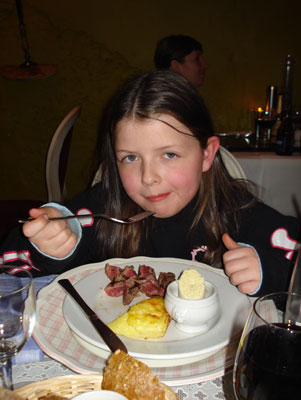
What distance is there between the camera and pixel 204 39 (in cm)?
489

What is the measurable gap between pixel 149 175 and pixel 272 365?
2.73 ft

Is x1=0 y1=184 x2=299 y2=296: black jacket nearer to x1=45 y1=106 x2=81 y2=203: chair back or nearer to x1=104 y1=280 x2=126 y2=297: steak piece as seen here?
x1=104 y1=280 x2=126 y2=297: steak piece

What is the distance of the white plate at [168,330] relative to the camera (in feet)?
2.34

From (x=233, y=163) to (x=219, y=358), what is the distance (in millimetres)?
1308

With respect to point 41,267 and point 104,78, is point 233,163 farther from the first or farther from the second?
point 104,78

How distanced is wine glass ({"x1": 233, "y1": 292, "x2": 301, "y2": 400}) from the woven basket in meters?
0.22

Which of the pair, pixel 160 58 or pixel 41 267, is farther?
pixel 160 58

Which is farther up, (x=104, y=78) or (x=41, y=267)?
(x=104, y=78)

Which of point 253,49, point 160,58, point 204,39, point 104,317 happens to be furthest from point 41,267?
point 253,49

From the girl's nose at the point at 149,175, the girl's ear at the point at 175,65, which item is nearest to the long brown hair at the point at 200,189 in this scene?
the girl's nose at the point at 149,175

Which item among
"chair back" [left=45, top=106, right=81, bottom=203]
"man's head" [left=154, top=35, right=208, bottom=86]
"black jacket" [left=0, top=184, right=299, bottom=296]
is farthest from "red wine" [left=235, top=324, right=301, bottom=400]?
"man's head" [left=154, top=35, right=208, bottom=86]

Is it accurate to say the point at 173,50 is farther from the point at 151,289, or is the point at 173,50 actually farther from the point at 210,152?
the point at 151,289

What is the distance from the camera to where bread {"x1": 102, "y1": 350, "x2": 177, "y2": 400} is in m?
0.48

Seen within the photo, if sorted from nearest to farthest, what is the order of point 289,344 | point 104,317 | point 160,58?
point 289,344 → point 104,317 → point 160,58
